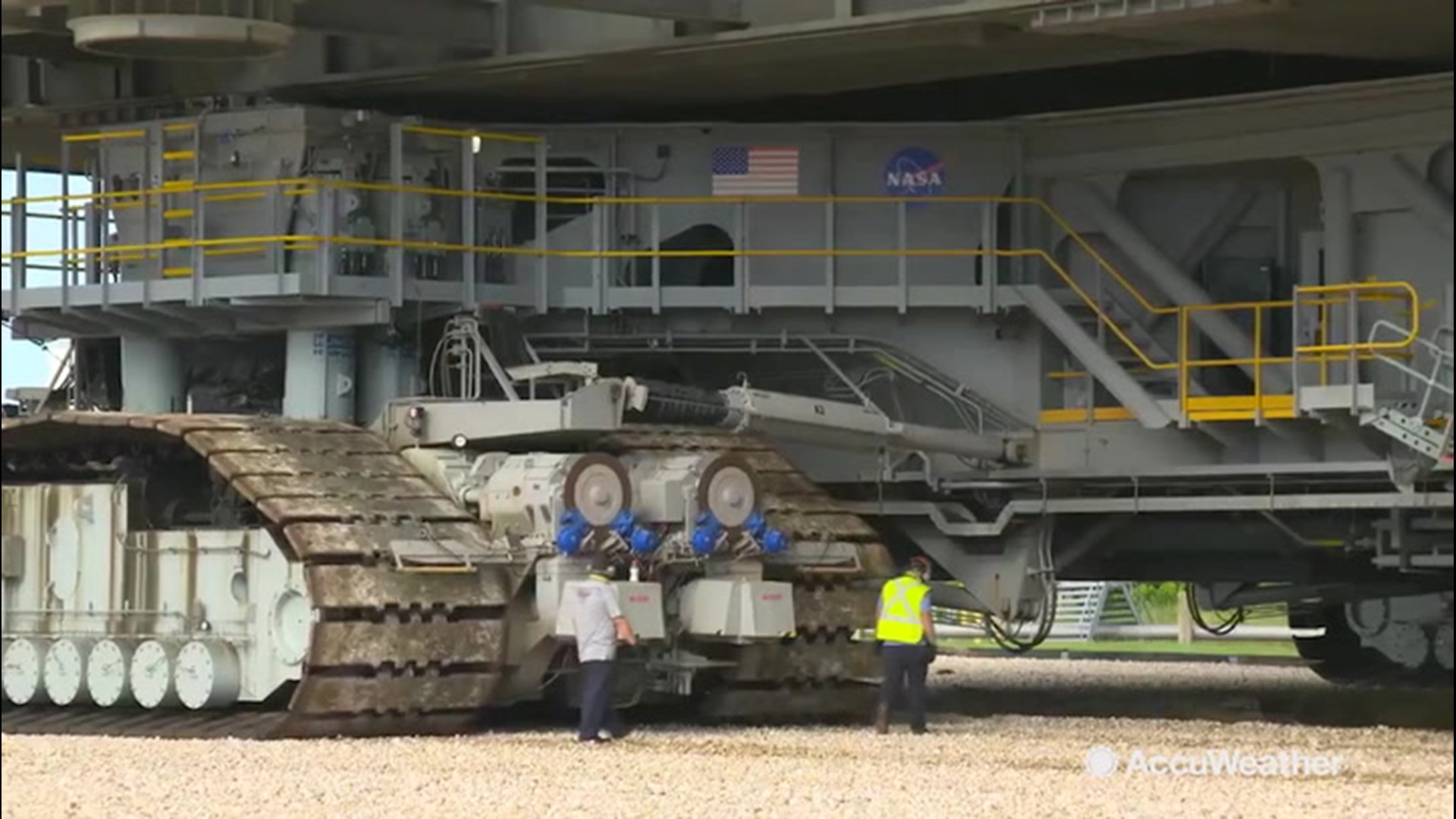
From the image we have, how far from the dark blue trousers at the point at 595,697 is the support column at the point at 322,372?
15.7 feet

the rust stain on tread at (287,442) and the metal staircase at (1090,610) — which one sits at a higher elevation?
the rust stain on tread at (287,442)

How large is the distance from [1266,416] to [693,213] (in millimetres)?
5606

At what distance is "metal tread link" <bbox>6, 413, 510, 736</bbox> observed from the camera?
70.7 feet

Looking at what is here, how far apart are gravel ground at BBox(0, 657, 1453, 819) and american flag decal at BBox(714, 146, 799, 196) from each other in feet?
17.9

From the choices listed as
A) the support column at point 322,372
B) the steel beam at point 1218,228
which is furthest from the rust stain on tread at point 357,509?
the steel beam at point 1218,228

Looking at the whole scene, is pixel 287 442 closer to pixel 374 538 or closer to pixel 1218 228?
pixel 374 538

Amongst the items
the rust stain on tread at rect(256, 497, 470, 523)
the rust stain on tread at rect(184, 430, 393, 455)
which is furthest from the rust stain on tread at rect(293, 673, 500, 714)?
the rust stain on tread at rect(184, 430, 393, 455)

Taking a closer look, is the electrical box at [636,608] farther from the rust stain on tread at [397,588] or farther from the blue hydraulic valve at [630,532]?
the rust stain on tread at [397,588]

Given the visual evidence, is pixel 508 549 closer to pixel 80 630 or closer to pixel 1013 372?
pixel 80 630

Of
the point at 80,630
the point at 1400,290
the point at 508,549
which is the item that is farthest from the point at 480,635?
the point at 1400,290

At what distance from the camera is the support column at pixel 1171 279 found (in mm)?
25312

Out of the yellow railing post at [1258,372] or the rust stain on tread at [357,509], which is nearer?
the rust stain on tread at [357,509]

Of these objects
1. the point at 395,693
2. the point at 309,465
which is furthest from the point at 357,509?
the point at 395,693

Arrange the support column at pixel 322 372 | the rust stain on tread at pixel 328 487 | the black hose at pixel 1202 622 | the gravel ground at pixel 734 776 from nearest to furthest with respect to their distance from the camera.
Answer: the gravel ground at pixel 734 776 → the rust stain on tread at pixel 328 487 → the support column at pixel 322 372 → the black hose at pixel 1202 622
